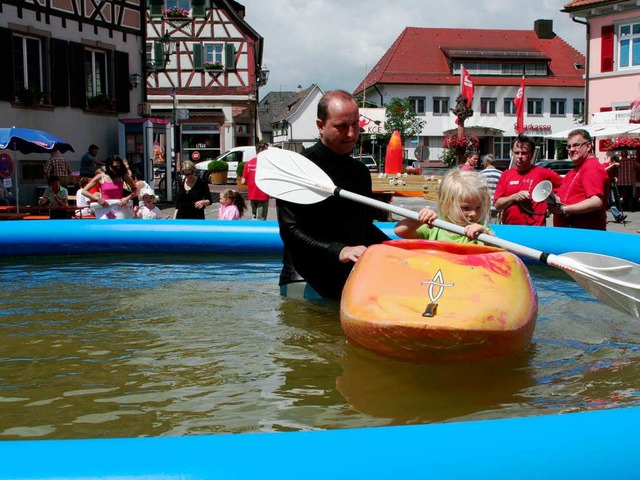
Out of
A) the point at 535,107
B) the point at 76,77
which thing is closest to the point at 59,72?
the point at 76,77

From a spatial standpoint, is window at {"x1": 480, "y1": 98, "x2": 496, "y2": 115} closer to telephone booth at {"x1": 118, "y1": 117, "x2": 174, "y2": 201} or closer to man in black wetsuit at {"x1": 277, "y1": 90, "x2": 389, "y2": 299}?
telephone booth at {"x1": 118, "y1": 117, "x2": 174, "y2": 201}

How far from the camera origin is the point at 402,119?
5525 cm

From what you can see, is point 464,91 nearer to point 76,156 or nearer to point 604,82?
point 604,82

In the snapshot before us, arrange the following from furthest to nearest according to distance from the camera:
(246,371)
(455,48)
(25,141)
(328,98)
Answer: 1. (455,48)
2. (25,141)
3. (328,98)
4. (246,371)

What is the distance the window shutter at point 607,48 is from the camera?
30.4 m

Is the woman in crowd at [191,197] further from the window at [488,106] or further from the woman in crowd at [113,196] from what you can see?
the window at [488,106]

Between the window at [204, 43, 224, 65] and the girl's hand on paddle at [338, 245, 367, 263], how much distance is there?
39.8 m

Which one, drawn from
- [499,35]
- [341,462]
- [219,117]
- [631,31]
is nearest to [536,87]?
[499,35]

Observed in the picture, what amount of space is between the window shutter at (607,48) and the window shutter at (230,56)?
62.7 feet

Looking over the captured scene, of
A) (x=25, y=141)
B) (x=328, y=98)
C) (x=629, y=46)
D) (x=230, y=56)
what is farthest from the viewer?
(x=230, y=56)

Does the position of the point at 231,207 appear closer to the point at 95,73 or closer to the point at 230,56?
the point at 95,73

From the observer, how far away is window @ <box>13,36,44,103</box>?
1923 centimetres

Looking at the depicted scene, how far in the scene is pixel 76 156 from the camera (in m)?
21.3

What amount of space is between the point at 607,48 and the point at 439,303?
29.4 metres
